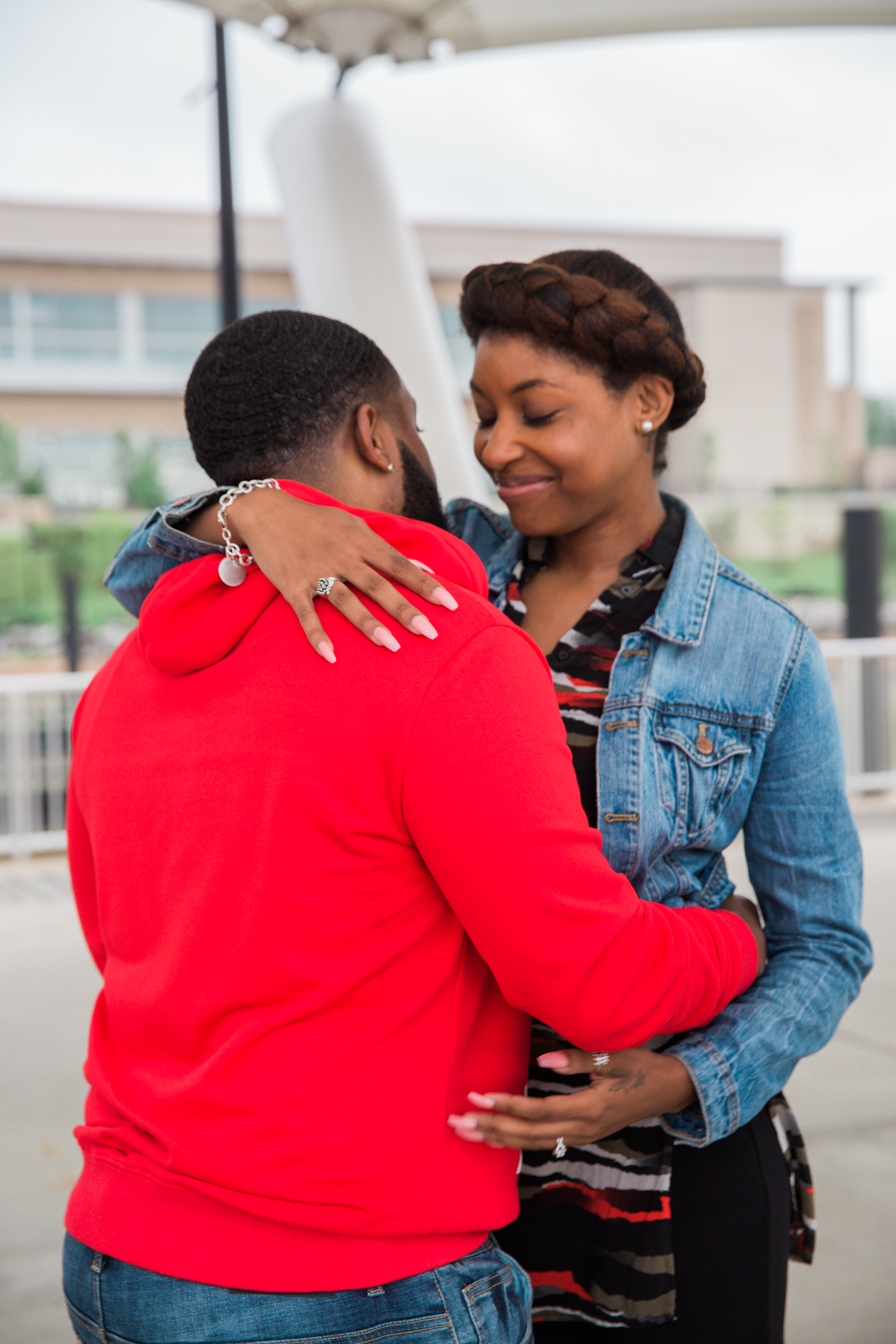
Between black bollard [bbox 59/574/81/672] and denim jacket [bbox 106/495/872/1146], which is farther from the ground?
black bollard [bbox 59/574/81/672]

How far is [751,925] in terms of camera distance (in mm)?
1280

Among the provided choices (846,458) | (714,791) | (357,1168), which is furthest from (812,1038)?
(846,458)

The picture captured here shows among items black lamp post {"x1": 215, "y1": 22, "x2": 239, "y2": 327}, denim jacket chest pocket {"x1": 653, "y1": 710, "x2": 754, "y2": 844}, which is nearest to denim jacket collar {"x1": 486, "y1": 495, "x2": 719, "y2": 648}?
denim jacket chest pocket {"x1": 653, "y1": 710, "x2": 754, "y2": 844}

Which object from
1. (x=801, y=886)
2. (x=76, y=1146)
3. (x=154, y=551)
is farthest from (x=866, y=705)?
(x=154, y=551)

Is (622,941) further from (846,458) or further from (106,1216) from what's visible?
(846,458)

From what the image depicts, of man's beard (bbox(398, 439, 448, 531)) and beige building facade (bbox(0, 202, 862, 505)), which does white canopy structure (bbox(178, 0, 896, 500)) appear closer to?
man's beard (bbox(398, 439, 448, 531))

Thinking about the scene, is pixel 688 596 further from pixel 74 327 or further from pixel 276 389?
pixel 74 327

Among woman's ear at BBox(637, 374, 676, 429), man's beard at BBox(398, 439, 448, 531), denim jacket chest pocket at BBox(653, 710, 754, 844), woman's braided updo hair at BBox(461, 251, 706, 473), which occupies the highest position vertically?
woman's braided updo hair at BBox(461, 251, 706, 473)

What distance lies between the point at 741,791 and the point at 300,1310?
730 mm

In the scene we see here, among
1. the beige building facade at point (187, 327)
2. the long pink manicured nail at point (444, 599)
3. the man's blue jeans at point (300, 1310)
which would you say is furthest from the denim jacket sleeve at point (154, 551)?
the beige building facade at point (187, 327)

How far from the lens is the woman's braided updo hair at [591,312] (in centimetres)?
135

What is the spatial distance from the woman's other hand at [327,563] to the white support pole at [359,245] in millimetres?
4375

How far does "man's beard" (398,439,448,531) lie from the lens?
1.15m

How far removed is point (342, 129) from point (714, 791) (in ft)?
16.8
